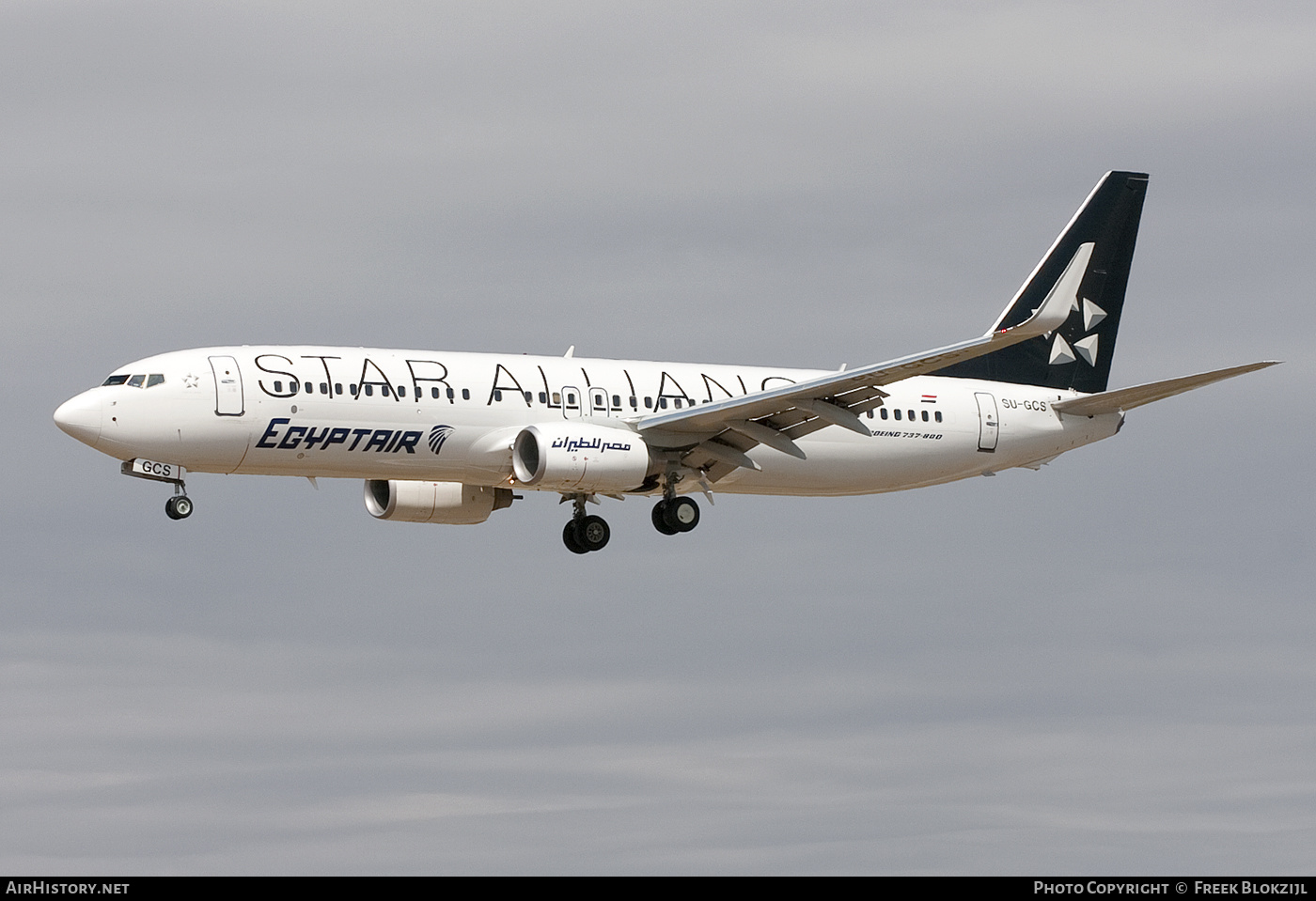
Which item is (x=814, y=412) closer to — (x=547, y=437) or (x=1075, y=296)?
(x=547, y=437)

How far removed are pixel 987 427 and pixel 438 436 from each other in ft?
53.9

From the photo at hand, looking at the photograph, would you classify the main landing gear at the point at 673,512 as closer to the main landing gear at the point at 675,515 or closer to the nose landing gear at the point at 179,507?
the main landing gear at the point at 675,515

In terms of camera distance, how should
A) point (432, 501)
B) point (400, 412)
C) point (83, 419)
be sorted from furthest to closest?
point (432, 501) < point (400, 412) < point (83, 419)

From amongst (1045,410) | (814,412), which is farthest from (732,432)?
(1045,410)

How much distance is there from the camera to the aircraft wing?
49.5 metres

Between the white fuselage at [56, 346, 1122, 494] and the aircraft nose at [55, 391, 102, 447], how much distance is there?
3 cm

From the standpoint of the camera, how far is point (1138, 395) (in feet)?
187

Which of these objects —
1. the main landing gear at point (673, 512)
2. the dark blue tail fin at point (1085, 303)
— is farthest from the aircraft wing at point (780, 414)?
the dark blue tail fin at point (1085, 303)

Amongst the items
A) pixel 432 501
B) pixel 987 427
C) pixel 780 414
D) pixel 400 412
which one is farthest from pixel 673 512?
pixel 987 427

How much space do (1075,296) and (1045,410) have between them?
4.58 m

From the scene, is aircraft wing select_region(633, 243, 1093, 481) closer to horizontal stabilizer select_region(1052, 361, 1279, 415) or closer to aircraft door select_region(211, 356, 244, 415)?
horizontal stabilizer select_region(1052, 361, 1279, 415)

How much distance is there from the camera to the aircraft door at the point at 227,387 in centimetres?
4997

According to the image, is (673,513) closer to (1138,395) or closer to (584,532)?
(584,532)

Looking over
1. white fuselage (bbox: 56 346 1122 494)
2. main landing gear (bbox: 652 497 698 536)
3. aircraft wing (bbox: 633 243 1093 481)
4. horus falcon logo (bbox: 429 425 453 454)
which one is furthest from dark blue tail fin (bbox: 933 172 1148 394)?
horus falcon logo (bbox: 429 425 453 454)
